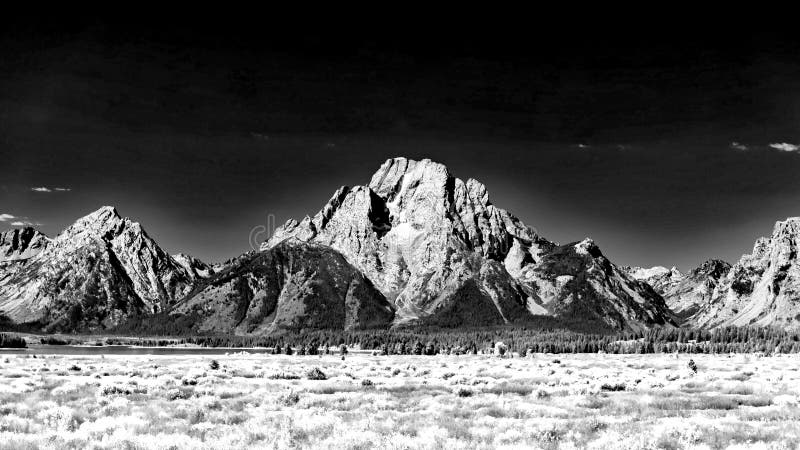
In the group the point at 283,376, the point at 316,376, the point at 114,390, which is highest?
the point at 114,390

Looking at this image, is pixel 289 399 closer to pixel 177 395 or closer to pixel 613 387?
pixel 177 395

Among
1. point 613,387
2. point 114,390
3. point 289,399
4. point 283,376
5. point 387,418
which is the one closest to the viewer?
point 387,418

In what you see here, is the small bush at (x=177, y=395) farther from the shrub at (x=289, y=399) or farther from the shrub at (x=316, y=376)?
the shrub at (x=316, y=376)

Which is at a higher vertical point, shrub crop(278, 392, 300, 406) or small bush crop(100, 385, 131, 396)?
shrub crop(278, 392, 300, 406)

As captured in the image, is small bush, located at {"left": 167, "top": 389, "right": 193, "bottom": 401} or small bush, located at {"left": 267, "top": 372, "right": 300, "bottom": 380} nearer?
small bush, located at {"left": 167, "top": 389, "right": 193, "bottom": 401}

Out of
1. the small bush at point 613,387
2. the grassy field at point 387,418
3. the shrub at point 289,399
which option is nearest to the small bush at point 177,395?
the grassy field at point 387,418

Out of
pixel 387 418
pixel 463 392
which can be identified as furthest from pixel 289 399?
pixel 463 392

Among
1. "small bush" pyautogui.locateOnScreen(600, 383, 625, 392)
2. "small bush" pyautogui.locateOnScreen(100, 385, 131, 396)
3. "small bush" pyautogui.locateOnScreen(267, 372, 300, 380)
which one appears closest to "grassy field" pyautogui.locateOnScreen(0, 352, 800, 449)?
"small bush" pyautogui.locateOnScreen(100, 385, 131, 396)

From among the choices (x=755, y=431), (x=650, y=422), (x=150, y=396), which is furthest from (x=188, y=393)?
(x=755, y=431)

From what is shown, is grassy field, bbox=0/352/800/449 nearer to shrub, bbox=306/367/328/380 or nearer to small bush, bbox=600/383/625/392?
small bush, bbox=600/383/625/392

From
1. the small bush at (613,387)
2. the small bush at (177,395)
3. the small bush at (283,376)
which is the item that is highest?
the small bush at (613,387)

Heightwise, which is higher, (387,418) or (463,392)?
(387,418)
